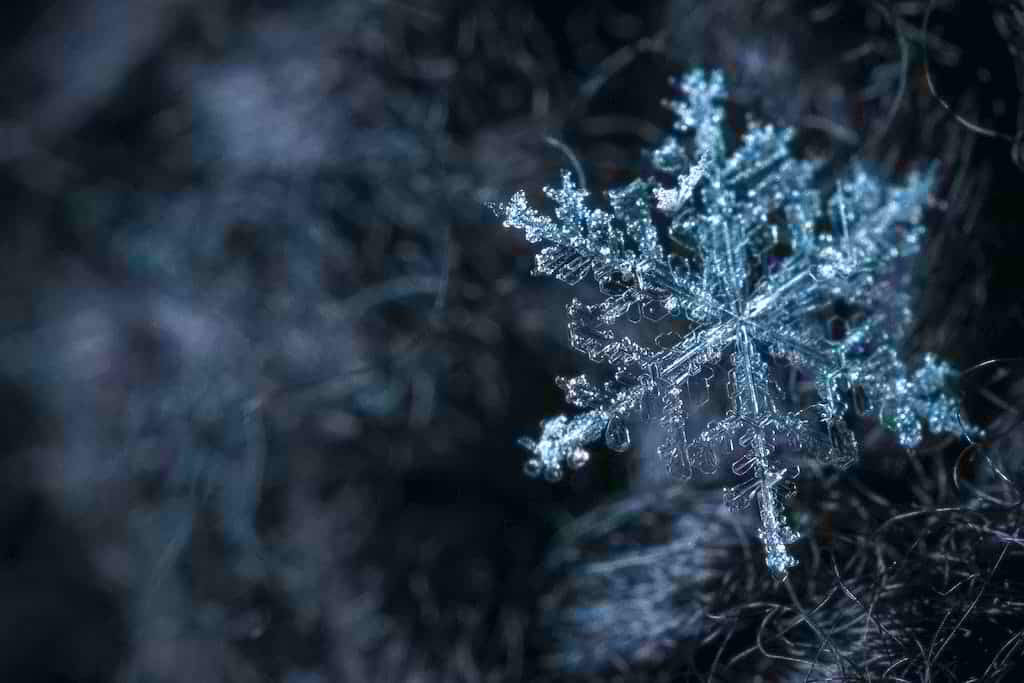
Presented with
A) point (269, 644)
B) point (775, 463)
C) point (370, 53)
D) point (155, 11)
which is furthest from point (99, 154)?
point (775, 463)

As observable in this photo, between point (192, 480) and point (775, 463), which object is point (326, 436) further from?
point (775, 463)

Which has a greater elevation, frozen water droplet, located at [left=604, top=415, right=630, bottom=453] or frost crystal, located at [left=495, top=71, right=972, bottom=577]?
frost crystal, located at [left=495, top=71, right=972, bottom=577]

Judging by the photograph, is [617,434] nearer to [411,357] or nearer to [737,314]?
[737,314]

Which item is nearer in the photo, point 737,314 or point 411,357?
point 737,314

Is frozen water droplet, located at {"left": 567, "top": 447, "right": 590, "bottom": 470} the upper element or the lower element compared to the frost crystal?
lower

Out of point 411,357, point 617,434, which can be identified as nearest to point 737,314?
point 617,434

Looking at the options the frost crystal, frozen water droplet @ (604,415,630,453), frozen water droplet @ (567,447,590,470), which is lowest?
frozen water droplet @ (567,447,590,470)
